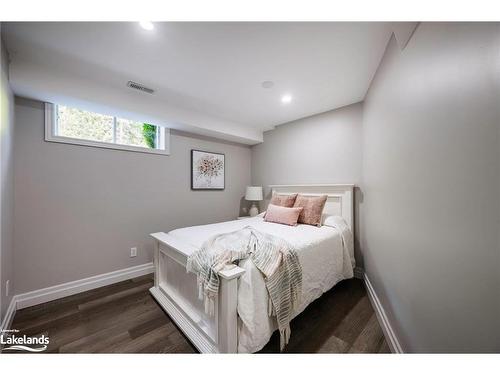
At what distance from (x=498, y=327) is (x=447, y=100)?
0.86 metres

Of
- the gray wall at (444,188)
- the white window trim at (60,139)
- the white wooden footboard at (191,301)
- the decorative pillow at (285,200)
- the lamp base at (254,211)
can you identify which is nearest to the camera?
the gray wall at (444,188)

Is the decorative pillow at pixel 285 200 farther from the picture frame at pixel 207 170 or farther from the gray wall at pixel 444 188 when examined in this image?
the gray wall at pixel 444 188

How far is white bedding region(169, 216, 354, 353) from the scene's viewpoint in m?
1.19

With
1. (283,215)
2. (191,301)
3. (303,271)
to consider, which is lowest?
(191,301)

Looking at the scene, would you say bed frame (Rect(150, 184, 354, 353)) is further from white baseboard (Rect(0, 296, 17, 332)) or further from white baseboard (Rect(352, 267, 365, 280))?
white baseboard (Rect(0, 296, 17, 332))

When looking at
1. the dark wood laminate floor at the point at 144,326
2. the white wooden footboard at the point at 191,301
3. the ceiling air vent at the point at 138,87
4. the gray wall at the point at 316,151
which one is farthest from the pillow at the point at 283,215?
the ceiling air vent at the point at 138,87

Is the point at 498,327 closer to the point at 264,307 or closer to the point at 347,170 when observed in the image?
Result: the point at 264,307

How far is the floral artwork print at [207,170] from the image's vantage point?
10.4ft

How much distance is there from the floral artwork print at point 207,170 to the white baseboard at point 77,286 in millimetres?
1428

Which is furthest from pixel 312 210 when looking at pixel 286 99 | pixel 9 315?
pixel 9 315

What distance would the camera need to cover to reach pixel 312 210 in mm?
2434

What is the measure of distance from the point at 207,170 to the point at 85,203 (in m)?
1.70

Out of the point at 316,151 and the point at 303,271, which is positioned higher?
the point at 316,151

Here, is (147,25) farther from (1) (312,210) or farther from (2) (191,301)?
(1) (312,210)
